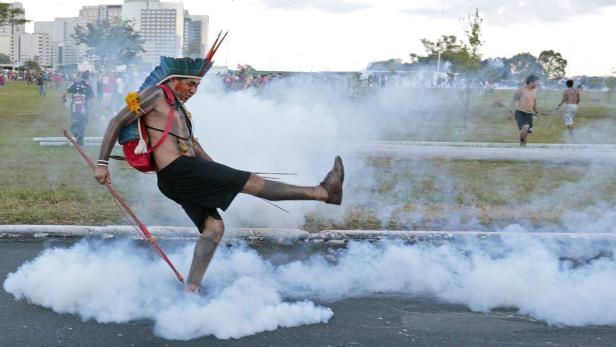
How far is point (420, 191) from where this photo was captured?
9.73 m

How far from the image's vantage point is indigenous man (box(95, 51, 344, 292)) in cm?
491

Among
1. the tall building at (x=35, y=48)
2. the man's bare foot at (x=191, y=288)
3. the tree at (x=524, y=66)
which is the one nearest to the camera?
the man's bare foot at (x=191, y=288)

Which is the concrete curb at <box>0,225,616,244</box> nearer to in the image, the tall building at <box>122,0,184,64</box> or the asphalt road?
the asphalt road

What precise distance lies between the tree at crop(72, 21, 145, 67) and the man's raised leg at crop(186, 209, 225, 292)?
16.1 meters

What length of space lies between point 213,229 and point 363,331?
1271 mm

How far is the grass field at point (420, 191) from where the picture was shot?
821 cm

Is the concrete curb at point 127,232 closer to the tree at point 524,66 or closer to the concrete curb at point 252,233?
the concrete curb at point 252,233

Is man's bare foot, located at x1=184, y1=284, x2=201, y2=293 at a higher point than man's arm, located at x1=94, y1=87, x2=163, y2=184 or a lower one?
lower

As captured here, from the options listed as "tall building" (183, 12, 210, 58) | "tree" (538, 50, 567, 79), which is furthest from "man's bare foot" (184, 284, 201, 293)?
"tree" (538, 50, 567, 79)

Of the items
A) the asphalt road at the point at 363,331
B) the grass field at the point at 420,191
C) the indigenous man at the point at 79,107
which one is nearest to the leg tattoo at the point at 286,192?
the asphalt road at the point at 363,331

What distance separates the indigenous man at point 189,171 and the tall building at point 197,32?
934 mm

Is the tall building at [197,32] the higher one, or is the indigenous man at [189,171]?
the tall building at [197,32]

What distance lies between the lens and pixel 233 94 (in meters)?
8.52

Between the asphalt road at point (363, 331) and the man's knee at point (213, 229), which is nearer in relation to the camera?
the asphalt road at point (363, 331)
